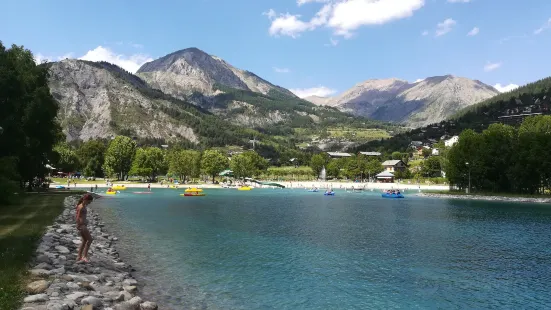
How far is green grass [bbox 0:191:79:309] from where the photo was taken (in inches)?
532

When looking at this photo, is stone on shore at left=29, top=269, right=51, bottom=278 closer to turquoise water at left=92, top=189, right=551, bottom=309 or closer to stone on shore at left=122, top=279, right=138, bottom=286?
stone on shore at left=122, top=279, right=138, bottom=286

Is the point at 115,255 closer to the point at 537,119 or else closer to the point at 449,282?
the point at 449,282

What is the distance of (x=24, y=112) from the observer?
50156 mm

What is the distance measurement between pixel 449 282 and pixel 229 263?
1353 cm

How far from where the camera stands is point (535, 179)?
3728 inches

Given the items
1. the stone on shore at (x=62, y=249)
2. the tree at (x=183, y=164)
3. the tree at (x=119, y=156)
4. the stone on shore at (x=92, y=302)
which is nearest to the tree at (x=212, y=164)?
the tree at (x=183, y=164)

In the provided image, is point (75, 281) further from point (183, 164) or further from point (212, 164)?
point (212, 164)

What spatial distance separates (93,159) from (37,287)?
531 ft

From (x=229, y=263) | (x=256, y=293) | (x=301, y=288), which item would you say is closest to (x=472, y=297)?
(x=301, y=288)

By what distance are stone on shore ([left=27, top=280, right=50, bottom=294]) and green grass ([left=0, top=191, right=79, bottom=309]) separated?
25 centimetres

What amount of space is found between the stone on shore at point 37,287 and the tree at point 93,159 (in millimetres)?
160424

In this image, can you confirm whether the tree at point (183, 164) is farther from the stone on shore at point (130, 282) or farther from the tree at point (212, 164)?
the stone on shore at point (130, 282)

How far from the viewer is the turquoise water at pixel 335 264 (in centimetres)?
1983

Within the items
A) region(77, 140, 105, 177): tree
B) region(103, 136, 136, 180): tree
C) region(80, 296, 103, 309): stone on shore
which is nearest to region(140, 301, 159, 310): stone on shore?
region(80, 296, 103, 309): stone on shore
